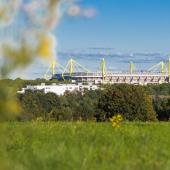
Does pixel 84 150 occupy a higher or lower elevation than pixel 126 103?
lower

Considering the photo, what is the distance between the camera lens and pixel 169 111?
193ft

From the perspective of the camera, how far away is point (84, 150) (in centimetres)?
717

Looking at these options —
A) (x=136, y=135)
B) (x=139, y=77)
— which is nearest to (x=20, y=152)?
(x=136, y=135)

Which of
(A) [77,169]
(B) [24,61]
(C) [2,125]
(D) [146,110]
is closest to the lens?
(B) [24,61]

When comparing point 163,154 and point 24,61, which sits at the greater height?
point 24,61

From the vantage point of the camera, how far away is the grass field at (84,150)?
609 centimetres

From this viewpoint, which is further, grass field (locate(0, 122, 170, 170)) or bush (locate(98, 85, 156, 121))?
bush (locate(98, 85, 156, 121))

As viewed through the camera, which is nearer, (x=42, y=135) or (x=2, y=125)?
(x=2, y=125)

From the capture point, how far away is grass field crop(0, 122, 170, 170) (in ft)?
20.0

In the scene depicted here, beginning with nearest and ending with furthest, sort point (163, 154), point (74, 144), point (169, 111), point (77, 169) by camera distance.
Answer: point (77, 169) → point (163, 154) → point (74, 144) → point (169, 111)

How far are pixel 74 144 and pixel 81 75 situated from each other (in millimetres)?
158583

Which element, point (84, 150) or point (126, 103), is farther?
point (126, 103)

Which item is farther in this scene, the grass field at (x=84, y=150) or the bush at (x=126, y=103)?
the bush at (x=126, y=103)

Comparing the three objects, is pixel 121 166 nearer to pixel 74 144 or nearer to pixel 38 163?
pixel 38 163
